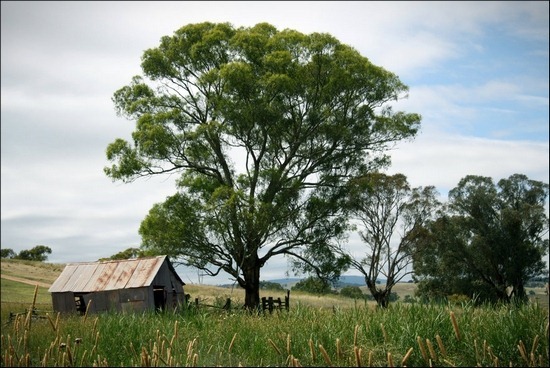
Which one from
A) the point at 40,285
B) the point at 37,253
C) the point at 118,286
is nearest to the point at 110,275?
the point at 118,286

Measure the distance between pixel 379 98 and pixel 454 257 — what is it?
20.5 metres

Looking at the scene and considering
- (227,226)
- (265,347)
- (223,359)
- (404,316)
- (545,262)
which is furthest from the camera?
(545,262)

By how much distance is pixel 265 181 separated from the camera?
32.2 m

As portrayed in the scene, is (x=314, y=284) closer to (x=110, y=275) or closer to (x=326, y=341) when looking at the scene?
(x=110, y=275)

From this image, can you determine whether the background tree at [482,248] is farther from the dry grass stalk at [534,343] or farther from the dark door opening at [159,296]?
the dry grass stalk at [534,343]

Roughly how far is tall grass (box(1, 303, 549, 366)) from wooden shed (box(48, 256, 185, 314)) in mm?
13658

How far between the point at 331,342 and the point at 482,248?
134ft

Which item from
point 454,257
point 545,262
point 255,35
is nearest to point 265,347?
point 255,35

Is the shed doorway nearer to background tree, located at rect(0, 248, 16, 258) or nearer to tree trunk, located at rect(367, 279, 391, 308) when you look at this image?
tree trunk, located at rect(367, 279, 391, 308)

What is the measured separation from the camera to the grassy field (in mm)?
Answer: 8930

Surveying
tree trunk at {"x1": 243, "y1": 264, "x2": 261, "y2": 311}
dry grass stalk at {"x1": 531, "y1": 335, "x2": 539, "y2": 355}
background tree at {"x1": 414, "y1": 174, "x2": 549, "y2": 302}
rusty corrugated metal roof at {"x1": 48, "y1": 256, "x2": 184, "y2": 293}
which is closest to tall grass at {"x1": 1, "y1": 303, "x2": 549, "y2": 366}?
dry grass stalk at {"x1": 531, "y1": 335, "x2": 539, "y2": 355}

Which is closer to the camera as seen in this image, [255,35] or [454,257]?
[255,35]

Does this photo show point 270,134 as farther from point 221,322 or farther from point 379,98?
point 221,322

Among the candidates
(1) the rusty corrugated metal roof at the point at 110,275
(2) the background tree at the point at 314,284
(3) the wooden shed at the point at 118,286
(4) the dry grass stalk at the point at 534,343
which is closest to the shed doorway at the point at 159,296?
(3) the wooden shed at the point at 118,286
